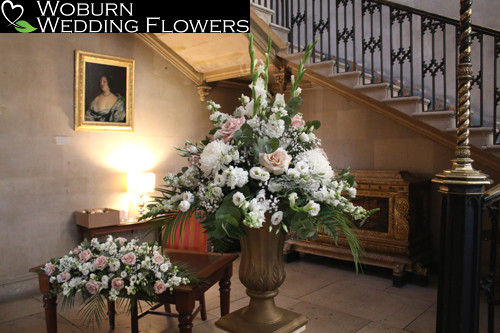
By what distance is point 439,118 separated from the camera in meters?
4.26

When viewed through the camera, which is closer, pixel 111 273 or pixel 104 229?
pixel 111 273

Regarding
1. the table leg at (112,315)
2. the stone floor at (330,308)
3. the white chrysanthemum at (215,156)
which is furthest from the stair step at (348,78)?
the white chrysanthemum at (215,156)

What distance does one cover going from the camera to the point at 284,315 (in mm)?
1410

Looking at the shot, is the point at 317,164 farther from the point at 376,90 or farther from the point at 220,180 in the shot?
the point at 376,90

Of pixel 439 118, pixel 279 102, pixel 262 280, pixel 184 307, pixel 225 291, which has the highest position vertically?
pixel 439 118

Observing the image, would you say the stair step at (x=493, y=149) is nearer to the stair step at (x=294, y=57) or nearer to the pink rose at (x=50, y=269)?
the stair step at (x=294, y=57)

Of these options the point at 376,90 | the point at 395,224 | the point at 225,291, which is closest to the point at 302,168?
the point at 225,291

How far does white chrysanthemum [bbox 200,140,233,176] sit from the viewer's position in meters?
1.29

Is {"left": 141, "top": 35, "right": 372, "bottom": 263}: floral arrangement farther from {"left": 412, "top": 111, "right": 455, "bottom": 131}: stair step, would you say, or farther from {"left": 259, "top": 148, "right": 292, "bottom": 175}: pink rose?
{"left": 412, "top": 111, "right": 455, "bottom": 131}: stair step

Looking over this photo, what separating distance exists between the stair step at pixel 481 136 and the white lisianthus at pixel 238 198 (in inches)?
144

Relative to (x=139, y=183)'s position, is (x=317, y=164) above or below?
above

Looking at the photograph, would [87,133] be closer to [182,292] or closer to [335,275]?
[182,292]

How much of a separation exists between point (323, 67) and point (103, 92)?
2.69 meters

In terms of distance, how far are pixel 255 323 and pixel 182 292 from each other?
1288 mm
